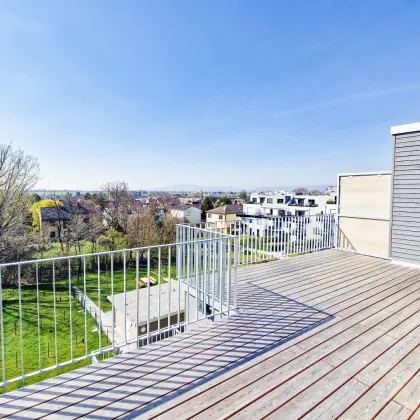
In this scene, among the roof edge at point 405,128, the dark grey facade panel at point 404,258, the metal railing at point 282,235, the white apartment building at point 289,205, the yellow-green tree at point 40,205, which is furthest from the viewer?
the white apartment building at point 289,205

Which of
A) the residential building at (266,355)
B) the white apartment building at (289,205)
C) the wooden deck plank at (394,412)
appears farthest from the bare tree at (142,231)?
the white apartment building at (289,205)

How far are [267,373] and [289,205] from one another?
134 feet

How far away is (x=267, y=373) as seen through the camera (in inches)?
80.0

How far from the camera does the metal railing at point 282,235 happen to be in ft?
18.9

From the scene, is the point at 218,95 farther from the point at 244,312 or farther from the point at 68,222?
the point at 68,222

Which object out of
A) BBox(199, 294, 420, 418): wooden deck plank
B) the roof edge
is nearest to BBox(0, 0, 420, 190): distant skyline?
the roof edge

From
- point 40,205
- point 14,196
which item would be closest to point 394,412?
point 14,196

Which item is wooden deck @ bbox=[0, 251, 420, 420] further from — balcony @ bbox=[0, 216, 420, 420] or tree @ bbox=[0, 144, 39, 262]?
tree @ bbox=[0, 144, 39, 262]

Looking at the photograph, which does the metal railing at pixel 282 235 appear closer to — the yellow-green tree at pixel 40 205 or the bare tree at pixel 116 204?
the bare tree at pixel 116 204

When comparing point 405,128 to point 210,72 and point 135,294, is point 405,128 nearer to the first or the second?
point 210,72

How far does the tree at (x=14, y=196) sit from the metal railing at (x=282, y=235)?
13.2 m

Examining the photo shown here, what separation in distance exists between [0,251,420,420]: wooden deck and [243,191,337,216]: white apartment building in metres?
26.6

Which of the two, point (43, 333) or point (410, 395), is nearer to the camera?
point (410, 395)

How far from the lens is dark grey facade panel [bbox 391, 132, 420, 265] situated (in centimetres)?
496
